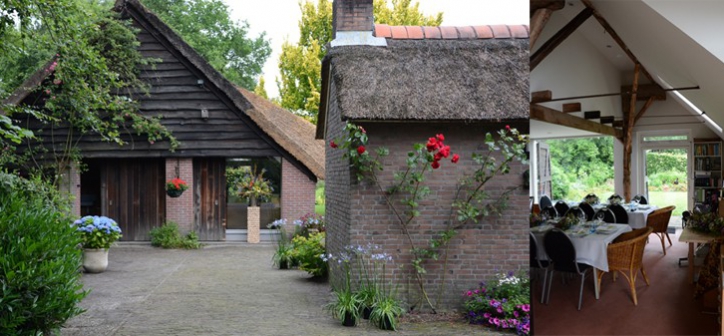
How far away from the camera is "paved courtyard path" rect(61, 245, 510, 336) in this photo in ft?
19.6

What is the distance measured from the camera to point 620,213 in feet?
5.73

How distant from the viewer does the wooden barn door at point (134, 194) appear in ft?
35.3

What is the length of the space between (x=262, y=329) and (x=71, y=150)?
19.1 ft

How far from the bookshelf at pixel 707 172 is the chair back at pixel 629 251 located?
244 mm

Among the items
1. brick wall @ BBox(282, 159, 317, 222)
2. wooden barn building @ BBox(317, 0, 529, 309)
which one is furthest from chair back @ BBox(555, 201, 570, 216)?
brick wall @ BBox(282, 159, 317, 222)

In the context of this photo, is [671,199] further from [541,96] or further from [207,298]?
[207,298]

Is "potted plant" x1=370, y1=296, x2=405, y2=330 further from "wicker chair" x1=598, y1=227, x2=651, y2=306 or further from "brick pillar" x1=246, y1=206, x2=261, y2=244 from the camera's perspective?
"brick pillar" x1=246, y1=206, x2=261, y2=244

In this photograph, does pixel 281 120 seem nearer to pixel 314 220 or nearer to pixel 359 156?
Answer: pixel 314 220

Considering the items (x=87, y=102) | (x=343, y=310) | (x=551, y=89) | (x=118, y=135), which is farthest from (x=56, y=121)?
(x=551, y=89)

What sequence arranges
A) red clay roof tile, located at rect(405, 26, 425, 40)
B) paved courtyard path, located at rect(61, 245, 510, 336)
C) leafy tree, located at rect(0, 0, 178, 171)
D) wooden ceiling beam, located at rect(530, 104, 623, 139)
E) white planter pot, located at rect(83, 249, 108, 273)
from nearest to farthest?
wooden ceiling beam, located at rect(530, 104, 623, 139)
paved courtyard path, located at rect(61, 245, 510, 336)
red clay roof tile, located at rect(405, 26, 425, 40)
leafy tree, located at rect(0, 0, 178, 171)
white planter pot, located at rect(83, 249, 108, 273)

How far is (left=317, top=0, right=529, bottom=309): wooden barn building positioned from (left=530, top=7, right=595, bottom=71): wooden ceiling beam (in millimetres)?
3871

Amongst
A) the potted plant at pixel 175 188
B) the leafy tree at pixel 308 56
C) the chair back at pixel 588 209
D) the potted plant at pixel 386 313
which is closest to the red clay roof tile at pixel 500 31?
the leafy tree at pixel 308 56

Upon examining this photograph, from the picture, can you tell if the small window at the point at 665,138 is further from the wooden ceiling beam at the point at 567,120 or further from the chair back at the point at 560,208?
the chair back at the point at 560,208

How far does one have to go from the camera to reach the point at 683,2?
2.07 meters
